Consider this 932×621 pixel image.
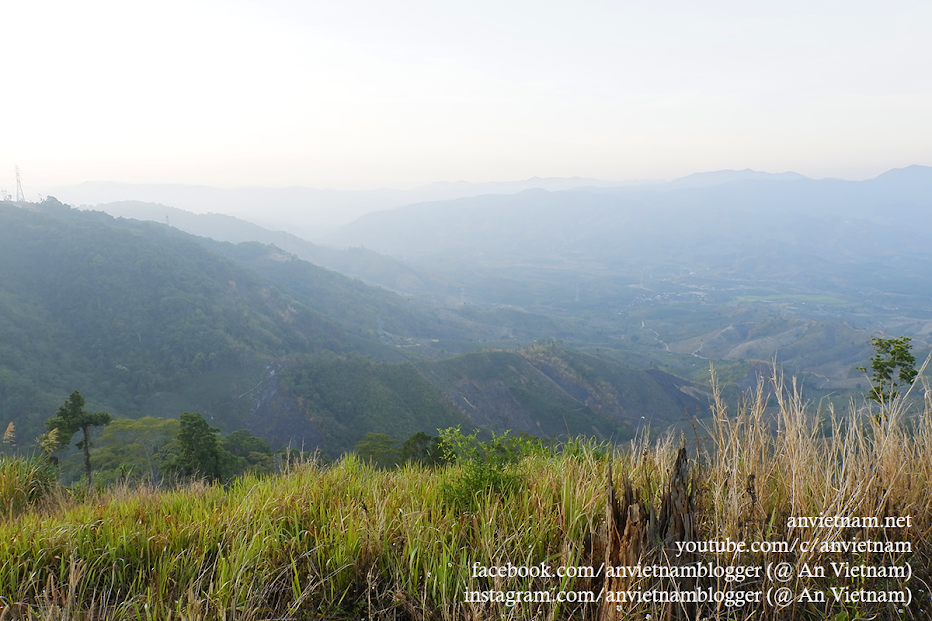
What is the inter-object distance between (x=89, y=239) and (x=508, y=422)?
80.3m

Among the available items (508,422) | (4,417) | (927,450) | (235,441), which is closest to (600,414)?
(508,422)

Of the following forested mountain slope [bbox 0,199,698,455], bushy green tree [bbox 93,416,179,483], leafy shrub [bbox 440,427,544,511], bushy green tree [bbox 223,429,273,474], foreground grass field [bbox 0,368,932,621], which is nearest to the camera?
foreground grass field [bbox 0,368,932,621]

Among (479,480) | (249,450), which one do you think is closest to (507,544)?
(479,480)

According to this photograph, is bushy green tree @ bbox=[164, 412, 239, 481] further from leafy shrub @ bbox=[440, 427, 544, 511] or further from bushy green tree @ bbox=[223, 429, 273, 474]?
leafy shrub @ bbox=[440, 427, 544, 511]

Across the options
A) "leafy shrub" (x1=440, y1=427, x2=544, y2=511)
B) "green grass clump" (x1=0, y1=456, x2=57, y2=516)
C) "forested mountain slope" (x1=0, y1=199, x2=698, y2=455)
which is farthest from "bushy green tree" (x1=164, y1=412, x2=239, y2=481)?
"forested mountain slope" (x1=0, y1=199, x2=698, y2=455)

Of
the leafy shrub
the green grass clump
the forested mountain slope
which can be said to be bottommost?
the forested mountain slope

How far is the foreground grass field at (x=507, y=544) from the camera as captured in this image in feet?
8.52

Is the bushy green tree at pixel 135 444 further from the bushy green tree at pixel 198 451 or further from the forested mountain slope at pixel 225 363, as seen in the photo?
the forested mountain slope at pixel 225 363

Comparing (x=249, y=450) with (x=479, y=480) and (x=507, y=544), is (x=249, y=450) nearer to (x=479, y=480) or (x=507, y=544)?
(x=479, y=480)

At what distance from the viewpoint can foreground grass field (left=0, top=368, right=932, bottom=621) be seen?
260 cm

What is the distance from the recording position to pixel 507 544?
9.71 ft

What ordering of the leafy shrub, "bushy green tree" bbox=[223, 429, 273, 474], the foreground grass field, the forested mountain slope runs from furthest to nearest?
1. the forested mountain slope
2. "bushy green tree" bbox=[223, 429, 273, 474]
3. the leafy shrub
4. the foreground grass field

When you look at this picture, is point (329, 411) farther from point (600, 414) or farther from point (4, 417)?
point (600, 414)

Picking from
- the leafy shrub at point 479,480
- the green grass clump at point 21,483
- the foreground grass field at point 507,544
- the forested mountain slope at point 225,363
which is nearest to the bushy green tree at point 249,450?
the forested mountain slope at point 225,363
